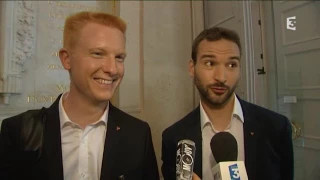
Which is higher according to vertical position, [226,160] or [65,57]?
[65,57]

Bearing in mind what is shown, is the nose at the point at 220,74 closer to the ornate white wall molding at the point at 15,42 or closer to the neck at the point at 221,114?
the neck at the point at 221,114

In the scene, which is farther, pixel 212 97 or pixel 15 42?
pixel 15 42

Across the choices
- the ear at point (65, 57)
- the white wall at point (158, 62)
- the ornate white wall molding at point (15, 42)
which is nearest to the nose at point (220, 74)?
the ear at point (65, 57)

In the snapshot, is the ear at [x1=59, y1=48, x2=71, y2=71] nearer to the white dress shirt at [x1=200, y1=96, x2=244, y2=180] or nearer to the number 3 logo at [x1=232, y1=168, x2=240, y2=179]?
the white dress shirt at [x1=200, y1=96, x2=244, y2=180]

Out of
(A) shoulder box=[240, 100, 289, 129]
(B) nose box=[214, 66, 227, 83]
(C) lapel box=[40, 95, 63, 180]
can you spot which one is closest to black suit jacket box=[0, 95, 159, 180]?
(C) lapel box=[40, 95, 63, 180]

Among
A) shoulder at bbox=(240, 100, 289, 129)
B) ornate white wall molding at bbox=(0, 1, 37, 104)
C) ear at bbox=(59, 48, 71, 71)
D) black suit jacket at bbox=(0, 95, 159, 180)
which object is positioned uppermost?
ornate white wall molding at bbox=(0, 1, 37, 104)

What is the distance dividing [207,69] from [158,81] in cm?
165

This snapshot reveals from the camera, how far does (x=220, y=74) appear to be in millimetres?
1250

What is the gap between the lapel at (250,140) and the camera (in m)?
1.22

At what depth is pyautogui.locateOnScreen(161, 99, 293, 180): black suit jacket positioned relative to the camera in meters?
1.22

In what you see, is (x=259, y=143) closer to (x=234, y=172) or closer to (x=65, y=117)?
(x=234, y=172)

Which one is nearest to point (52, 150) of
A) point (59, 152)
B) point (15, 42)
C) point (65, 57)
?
point (59, 152)

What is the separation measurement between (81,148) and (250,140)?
859 millimetres

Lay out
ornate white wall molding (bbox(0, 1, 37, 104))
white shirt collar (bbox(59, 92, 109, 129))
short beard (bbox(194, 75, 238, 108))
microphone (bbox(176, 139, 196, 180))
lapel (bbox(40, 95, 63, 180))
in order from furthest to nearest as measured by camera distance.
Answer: ornate white wall molding (bbox(0, 1, 37, 104)), short beard (bbox(194, 75, 238, 108)), white shirt collar (bbox(59, 92, 109, 129)), lapel (bbox(40, 95, 63, 180)), microphone (bbox(176, 139, 196, 180))
